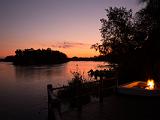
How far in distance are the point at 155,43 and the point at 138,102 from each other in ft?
40.9

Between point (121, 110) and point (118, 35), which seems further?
point (118, 35)

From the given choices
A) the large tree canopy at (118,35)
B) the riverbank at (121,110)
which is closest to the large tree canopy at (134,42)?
the large tree canopy at (118,35)

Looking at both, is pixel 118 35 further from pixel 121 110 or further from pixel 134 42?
pixel 121 110

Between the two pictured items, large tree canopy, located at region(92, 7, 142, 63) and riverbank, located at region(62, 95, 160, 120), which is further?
large tree canopy, located at region(92, 7, 142, 63)

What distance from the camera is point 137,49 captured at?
26906 millimetres

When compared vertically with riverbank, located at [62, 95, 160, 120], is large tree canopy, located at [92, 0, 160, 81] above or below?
above

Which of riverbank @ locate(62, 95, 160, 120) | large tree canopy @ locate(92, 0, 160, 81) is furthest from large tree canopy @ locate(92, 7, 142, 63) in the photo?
riverbank @ locate(62, 95, 160, 120)

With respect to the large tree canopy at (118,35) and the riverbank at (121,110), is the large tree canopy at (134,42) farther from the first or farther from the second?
the riverbank at (121,110)

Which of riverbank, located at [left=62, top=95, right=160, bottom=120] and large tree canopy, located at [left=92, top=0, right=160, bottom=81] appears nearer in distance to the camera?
riverbank, located at [left=62, top=95, right=160, bottom=120]

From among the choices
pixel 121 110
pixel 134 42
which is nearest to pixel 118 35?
pixel 134 42

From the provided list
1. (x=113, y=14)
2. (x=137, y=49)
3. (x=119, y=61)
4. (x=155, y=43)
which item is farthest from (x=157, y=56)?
(x=113, y=14)

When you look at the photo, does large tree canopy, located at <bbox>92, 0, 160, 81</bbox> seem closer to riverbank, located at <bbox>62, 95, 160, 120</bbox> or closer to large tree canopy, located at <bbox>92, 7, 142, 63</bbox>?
large tree canopy, located at <bbox>92, 7, 142, 63</bbox>

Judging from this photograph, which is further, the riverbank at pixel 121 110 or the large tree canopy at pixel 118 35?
the large tree canopy at pixel 118 35

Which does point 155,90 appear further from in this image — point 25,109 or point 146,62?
point 25,109
